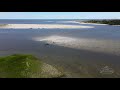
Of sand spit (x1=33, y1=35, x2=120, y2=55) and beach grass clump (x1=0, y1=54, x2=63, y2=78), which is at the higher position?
beach grass clump (x1=0, y1=54, x2=63, y2=78)

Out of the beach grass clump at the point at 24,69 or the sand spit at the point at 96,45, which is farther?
the sand spit at the point at 96,45

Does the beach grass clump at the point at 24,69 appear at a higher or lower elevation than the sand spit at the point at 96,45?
higher

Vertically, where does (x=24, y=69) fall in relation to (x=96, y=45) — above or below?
above

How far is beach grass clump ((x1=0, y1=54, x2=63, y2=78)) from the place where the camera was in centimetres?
1251

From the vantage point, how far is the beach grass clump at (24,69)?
1251 cm

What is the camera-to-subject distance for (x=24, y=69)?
13.0 meters

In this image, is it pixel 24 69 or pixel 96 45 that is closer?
pixel 24 69

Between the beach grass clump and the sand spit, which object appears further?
the sand spit
